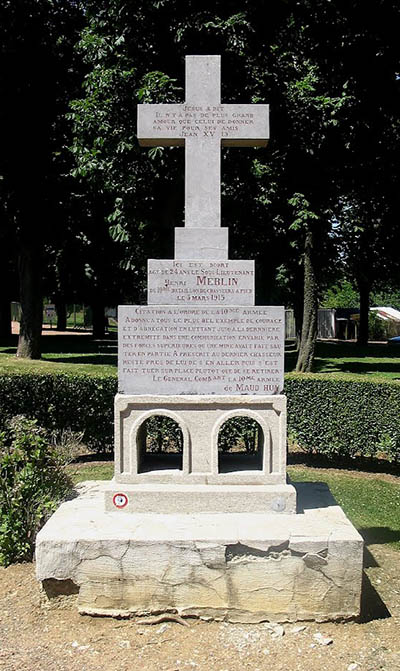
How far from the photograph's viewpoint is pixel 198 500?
Answer: 17.3 feet

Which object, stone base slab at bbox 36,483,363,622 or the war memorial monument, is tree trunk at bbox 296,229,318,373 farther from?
stone base slab at bbox 36,483,363,622

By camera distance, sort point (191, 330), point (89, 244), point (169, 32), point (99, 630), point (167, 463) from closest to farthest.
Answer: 1. point (99, 630)
2. point (191, 330)
3. point (167, 463)
4. point (169, 32)
5. point (89, 244)

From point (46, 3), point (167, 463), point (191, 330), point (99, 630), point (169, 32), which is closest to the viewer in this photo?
point (99, 630)

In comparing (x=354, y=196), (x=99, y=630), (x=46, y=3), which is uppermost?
(x=46, y=3)

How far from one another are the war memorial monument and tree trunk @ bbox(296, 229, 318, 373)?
39.5 ft

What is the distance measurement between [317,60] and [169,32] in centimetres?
366

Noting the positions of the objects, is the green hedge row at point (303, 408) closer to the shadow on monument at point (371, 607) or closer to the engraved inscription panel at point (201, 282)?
the shadow on monument at point (371, 607)

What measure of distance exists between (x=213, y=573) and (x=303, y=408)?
17.5 ft

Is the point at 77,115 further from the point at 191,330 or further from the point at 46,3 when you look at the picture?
the point at 191,330

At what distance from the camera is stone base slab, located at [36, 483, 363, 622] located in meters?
4.69

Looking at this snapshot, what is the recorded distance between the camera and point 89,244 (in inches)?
1053

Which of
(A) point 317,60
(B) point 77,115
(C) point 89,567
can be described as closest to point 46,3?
(B) point 77,115

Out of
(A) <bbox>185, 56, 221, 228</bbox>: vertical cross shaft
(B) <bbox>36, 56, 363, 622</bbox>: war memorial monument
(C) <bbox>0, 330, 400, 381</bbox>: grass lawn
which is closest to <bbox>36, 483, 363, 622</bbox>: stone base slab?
(B) <bbox>36, 56, 363, 622</bbox>: war memorial monument

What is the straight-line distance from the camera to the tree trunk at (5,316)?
32750 mm
